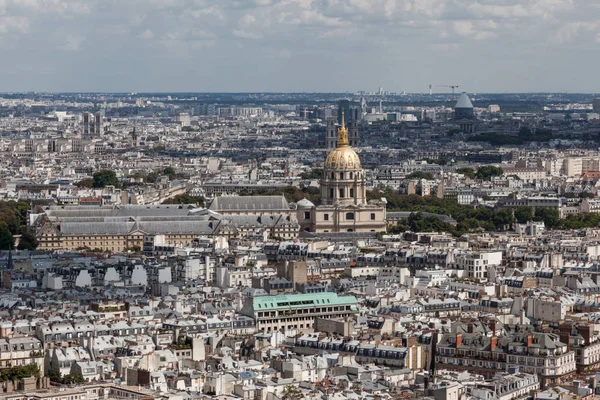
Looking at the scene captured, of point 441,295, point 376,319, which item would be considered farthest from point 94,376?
point 441,295

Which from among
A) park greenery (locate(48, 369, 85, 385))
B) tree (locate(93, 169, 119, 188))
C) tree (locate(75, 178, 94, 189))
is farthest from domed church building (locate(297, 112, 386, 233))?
park greenery (locate(48, 369, 85, 385))

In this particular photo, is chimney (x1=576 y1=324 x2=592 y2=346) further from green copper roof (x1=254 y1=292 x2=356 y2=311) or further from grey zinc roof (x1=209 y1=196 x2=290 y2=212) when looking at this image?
grey zinc roof (x1=209 y1=196 x2=290 y2=212)

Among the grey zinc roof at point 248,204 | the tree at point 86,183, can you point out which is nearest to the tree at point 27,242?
the grey zinc roof at point 248,204

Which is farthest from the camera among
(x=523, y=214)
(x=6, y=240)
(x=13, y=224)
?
(x=523, y=214)

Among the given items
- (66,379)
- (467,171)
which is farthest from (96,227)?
(467,171)

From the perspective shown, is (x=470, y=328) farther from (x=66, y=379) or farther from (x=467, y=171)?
(x=467, y=171)

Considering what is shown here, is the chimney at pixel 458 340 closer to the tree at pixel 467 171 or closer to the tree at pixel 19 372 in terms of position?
the tree at pixel 19 372

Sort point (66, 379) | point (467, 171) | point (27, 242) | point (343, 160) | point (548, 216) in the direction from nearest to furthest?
point (66, 379) < point (27, 242) < point (343, 160) < point (548, 216) < point (467, 171)
